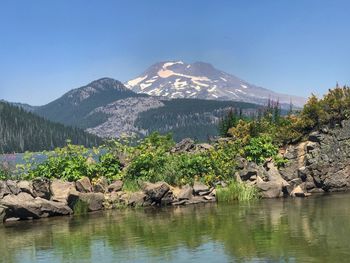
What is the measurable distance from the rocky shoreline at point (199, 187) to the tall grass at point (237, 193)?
18.4 inches

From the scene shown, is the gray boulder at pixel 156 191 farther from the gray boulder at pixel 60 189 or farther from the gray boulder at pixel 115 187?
the gray boulder at pixel 60 189

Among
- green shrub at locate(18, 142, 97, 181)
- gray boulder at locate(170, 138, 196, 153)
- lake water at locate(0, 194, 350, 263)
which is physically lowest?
lake water at locate(0, 194, 350, 263)

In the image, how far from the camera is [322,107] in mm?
36906

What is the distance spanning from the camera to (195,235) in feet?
64.3

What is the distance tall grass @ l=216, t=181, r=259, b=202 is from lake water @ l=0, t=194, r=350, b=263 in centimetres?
173

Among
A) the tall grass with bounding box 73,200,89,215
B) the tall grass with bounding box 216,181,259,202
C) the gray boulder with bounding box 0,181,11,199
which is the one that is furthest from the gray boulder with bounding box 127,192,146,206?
the gray boulder with bounding box 0,181,11,199

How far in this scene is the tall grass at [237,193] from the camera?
3014cm

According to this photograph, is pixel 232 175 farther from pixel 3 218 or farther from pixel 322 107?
pixel 3 218

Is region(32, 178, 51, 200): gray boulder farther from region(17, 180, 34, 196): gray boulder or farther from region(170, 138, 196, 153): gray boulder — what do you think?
region(170, 138, 196, 153): gray boulder

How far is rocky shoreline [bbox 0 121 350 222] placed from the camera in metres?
27.1

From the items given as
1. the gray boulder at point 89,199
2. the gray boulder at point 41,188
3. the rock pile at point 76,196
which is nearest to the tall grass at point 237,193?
the rock pile at point 76,196

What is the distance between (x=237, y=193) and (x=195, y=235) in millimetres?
11120

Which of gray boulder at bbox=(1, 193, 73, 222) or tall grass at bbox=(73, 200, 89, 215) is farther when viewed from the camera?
tall grass at bbox=(73, 200, 89, 215)

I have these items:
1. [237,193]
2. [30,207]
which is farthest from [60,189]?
[237,193]
